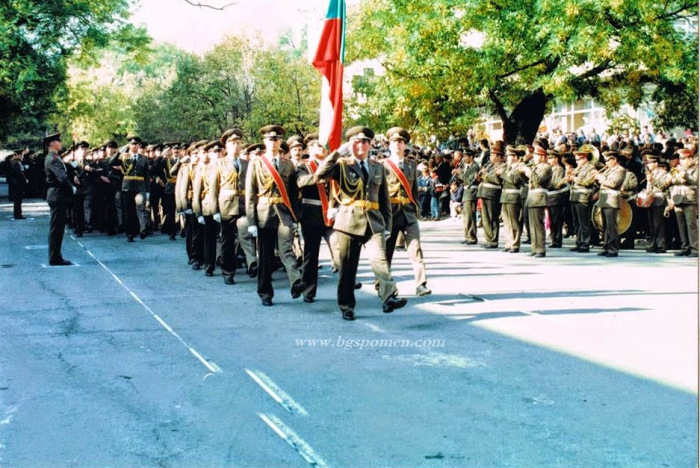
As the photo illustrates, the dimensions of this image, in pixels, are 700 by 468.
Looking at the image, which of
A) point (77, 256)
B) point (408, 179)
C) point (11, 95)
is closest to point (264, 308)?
point (408, 179)

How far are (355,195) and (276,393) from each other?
3.48 metres

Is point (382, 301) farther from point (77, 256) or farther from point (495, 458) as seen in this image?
point (77, 256)

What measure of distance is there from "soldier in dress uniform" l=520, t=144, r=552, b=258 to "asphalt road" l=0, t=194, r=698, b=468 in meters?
3.48

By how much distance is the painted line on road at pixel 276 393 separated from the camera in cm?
620

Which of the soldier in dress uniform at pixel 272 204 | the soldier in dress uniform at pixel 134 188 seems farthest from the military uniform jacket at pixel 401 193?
the soldier in dress uniform at pixel 134 188

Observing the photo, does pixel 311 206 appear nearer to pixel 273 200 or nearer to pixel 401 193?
pixel 273 200

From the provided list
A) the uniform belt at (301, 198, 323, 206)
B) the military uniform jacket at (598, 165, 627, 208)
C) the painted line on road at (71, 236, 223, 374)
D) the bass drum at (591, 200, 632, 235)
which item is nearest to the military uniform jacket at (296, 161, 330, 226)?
the uniform belt at (301, 198, 323, 206)

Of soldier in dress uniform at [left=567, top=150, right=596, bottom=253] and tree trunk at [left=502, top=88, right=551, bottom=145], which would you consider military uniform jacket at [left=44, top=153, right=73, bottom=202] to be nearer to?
soldier in dress uniform at [left=567, top=150, right=596, bottom=253]

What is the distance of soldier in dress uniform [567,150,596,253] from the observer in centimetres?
1678

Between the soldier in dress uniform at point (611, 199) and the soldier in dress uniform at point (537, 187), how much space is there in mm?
985

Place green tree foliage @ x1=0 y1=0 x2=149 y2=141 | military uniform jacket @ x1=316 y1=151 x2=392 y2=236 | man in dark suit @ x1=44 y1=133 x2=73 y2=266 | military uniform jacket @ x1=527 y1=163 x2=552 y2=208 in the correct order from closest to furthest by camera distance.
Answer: military uniform jacket @ x1=316 y1=151 x2=392 y2=236 < man in dark suit @ x1=44 y1=133 x2=73 y2=266 < military uniform jacket @ x1=527 y1=163 x2=552 y2=208 < green tree foliage @ x1=0 y1=0 x2=149 y2=141

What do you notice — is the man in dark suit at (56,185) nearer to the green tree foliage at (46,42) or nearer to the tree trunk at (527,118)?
the green tree foliage at (46,42)

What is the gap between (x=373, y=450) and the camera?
536cm

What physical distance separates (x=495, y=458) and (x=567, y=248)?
12741 mm
